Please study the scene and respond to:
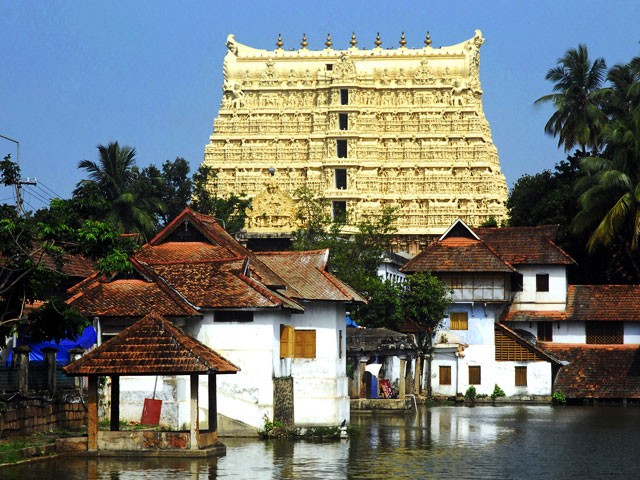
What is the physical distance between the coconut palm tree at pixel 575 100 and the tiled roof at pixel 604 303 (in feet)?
50.9

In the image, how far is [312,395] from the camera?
4391 centimetres

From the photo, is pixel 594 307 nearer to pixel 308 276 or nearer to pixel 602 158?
pixel 602 158

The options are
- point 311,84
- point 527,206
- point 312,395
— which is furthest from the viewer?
point 311,84

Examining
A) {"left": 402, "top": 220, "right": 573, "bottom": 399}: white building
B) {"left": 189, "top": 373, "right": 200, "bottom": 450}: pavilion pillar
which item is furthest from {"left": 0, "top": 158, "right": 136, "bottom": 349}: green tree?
{"left": 402, "top": 220, "right": 573, "bottom": 399}: white building

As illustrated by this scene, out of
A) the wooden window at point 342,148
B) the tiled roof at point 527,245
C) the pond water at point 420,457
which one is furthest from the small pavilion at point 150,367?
the wooden window at point 342,148

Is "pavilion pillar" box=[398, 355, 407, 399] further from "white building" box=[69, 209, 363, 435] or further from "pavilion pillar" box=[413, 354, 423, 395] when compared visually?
"white building" box=[69, 209, 363, 435]

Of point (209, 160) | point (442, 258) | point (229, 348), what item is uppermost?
point (209, 160)

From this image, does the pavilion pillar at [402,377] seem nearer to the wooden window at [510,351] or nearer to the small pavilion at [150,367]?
the wooden window at [510,351]

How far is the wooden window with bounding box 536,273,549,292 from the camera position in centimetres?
7056

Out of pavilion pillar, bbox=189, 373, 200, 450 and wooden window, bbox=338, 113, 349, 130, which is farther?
wooden window, bbox=338, 113, 349, 130

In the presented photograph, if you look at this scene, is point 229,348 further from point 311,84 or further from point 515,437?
A: point 311,84

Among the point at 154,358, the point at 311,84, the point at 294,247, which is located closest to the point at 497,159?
the point at 311,84

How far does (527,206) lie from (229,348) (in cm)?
4762

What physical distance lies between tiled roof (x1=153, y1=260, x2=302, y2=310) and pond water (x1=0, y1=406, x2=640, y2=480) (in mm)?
3923
